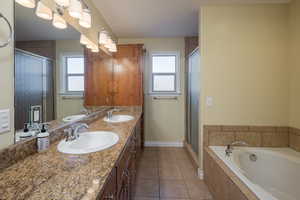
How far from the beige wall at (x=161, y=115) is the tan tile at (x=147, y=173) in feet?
3.47

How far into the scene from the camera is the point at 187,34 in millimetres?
3287

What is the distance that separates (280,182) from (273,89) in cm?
119

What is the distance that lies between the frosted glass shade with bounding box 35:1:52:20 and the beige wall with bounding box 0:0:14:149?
0.75 ft

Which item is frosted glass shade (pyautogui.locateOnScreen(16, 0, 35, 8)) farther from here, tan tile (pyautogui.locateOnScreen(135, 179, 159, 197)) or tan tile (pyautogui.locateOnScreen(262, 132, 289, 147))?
tan tile (pyautogui.locateOnScreen(262, 132, 289, 147))

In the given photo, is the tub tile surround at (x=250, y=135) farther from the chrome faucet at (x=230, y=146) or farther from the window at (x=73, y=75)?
the window at (x=73, y=75)

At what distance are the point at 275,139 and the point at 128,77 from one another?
263 cm

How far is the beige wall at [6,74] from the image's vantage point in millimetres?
879

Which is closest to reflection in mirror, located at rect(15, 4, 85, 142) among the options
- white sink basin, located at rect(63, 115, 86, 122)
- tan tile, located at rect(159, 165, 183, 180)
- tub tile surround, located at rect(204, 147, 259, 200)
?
white sink basin, located at rect(63, 115, 86, 122)

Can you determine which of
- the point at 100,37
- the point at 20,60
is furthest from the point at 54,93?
the point at 100,37

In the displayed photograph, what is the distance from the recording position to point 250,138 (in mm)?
2242

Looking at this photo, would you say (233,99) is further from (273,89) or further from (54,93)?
(54,93)

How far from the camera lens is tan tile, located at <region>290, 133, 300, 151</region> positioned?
2.06 meters

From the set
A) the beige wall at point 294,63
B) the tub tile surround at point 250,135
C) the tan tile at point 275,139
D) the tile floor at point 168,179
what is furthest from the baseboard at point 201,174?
the beige wall at point 294,63

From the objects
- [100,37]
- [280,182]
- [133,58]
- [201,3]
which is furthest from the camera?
[133,58]
